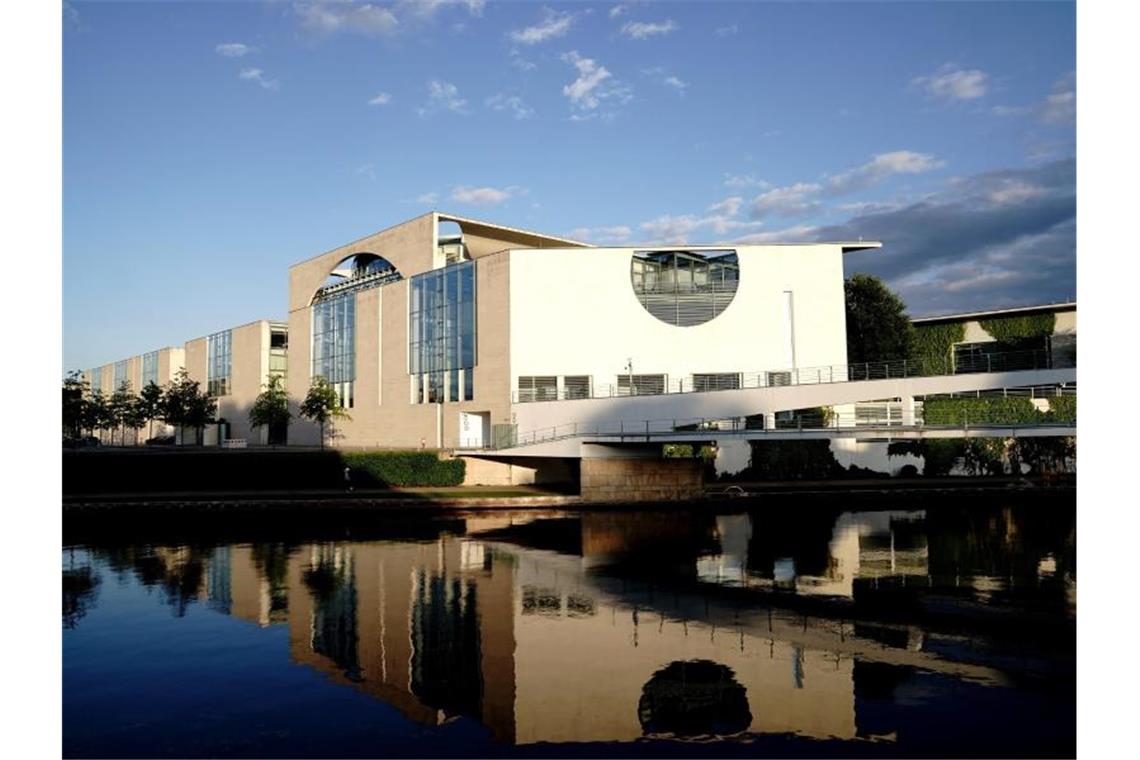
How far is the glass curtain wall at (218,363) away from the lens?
78438 mm

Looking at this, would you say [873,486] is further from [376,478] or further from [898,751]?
[898,751]

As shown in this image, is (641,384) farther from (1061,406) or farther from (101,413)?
(101,413)

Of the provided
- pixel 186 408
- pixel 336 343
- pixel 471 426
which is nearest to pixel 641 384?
pixel 471 426

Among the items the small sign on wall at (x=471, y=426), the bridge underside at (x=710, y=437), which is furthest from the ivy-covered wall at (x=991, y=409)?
the small sign on wall at (x=471, y=426)

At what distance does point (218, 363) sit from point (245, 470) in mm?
41192

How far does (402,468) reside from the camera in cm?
4412

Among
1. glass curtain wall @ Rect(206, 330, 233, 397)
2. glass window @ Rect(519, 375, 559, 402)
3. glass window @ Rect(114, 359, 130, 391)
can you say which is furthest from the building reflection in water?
glass window @ Rect(114, 359, 130, 391)

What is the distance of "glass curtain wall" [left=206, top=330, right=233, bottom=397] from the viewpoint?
78438 millimetres

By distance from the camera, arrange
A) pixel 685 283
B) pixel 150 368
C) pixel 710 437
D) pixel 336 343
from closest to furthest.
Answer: pixel 710 437 → pixel 685 283 → pixel 336 343 → pixel 150 368

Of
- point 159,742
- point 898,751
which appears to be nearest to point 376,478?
point 159,742

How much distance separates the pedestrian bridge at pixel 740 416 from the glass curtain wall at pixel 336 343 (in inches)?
777

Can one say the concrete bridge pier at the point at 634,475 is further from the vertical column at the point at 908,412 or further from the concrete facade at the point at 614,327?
the vertical column at the point at 908,412

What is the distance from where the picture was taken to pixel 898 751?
10.5 m

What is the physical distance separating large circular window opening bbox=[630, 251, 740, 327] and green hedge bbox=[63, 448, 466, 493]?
1404 cm
